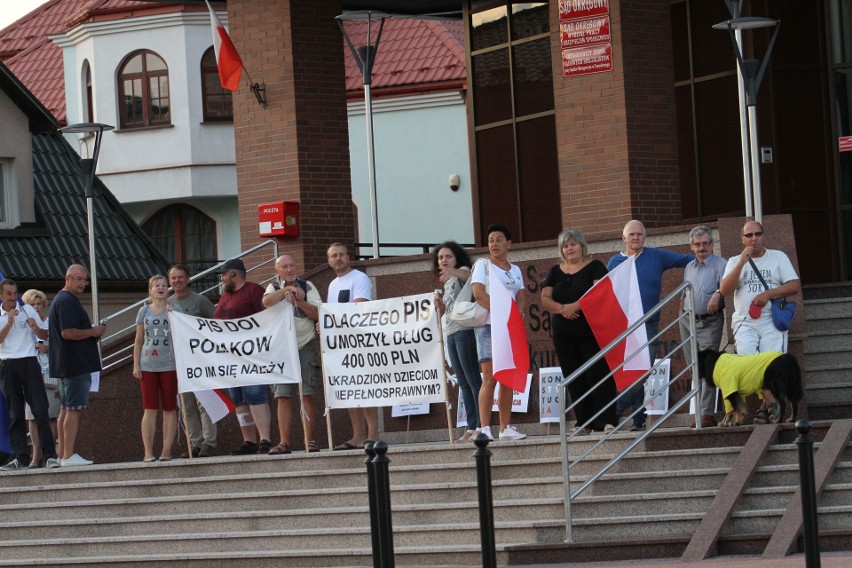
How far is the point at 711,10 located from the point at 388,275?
5.25 m

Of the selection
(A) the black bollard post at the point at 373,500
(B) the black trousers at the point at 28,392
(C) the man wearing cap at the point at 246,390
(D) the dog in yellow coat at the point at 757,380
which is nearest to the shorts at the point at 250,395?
(C) the man wearing cap at the point at 246,390

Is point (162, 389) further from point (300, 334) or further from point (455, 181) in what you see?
point (455, 181)

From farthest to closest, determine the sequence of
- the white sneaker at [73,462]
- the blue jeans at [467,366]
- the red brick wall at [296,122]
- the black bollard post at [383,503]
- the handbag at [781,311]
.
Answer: the red brick wall at [296,122] < the white sneaker at [73,462] < the blue jeans at [467,366] < the handbag at [781,311] < the black bollard post at [383,503]

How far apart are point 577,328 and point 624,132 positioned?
4.36 metres

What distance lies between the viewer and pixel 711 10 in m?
20.0

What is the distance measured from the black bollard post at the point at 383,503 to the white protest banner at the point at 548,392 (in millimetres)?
7199

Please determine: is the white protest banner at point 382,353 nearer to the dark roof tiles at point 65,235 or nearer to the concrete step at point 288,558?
the concrete step at point 288,558

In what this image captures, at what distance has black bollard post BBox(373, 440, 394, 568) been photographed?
30.0 ft

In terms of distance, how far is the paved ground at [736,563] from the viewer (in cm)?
1089

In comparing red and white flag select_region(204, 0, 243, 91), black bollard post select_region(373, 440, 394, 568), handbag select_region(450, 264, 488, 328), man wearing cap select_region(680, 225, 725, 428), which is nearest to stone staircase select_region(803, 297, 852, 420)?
man wearing cap select_region(680, 225, 725, 428)

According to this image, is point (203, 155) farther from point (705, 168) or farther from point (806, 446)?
point (806, 446)

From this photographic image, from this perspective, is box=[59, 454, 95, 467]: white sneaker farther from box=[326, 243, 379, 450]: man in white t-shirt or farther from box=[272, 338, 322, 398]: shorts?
box=[326, 243, 379, 450]: man in white t-shirt

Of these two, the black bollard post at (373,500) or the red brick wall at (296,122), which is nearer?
the black bollard post at (373,500)

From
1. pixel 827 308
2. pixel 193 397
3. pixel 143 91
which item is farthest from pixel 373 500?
pixel 143 91
